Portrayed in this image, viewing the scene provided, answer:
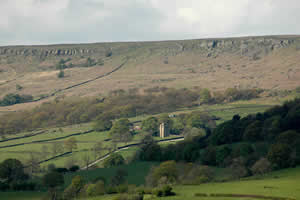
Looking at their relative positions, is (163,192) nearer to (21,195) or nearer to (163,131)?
(21,195)

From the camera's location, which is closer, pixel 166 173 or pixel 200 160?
pixel 166 173

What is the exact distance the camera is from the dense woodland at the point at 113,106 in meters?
161

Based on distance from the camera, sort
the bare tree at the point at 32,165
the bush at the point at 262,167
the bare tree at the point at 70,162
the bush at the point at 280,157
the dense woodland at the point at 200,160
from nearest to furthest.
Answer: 1. the dense woodland at the point at 200,160
2. the bush at the point at 262,167
3. the bush at the point at 280,157
4. the bare tree at the point at 32,165
5. the bare tree at the point at 70,162

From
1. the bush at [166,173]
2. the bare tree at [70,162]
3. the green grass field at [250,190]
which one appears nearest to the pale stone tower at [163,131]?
the bare tree at [70,162]

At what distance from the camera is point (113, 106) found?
577 feet

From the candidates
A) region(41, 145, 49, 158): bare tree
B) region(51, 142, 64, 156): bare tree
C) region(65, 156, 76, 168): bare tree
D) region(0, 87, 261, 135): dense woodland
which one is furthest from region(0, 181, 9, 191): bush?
region(0, 87, 261, 135): dense woodland

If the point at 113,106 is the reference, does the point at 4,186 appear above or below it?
below

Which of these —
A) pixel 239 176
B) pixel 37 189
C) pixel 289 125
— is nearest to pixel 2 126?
pixel 37 189

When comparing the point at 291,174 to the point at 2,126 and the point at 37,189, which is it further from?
the point at 2,126

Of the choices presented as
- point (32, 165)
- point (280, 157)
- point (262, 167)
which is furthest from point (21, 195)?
point (280, 157)

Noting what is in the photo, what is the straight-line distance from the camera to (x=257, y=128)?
8812 centimetres

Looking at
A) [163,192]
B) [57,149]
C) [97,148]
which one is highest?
[163,192]

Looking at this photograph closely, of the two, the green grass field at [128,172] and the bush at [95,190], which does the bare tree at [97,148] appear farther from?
the bush at [95,190]

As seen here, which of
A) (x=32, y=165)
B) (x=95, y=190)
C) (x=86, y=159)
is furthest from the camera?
(x=86, y=159)
